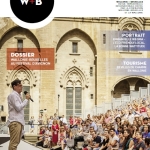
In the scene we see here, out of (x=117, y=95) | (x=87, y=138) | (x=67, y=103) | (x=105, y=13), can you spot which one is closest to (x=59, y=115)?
(x=67, y=103)

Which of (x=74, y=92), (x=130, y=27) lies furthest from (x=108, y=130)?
(x=74, y=92)

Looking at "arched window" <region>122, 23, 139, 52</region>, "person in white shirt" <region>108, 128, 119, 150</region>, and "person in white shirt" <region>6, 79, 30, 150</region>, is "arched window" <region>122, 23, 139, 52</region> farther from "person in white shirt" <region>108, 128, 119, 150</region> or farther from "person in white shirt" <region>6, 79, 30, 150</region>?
"person in white shirt" <region>6, 79, 30, 150</region>

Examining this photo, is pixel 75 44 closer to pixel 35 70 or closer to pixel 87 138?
pixel 35 70

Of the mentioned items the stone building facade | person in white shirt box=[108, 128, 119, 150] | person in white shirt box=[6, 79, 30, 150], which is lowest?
person in white shirt box=[108, 128, 119, 150]

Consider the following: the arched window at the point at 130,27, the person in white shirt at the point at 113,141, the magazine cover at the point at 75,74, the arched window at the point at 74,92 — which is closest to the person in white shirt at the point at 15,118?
the magazine cover at the point at 75,74

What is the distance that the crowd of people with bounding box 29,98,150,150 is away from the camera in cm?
642

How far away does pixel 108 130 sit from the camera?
682cm

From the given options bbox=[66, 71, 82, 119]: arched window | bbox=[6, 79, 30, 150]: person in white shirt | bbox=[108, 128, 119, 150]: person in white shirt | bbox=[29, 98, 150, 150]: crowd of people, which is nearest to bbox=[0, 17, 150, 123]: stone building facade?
bbox=[66, 71, 82, 119]: arched window

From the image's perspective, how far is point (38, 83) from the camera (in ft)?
32.3

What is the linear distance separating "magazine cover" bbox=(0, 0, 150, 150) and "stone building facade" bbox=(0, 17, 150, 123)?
2 cm

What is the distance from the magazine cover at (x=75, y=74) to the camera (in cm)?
662

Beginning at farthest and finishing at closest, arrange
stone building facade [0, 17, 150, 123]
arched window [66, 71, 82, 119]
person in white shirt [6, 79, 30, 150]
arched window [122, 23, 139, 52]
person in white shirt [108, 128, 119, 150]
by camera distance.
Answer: arched window [66, 71, 82, 119] < stone building facade [0, 17, 150, 123] < arched window [122, 23, 139, 52] < person in white shirt [108, 128, 119, 150] < person in white shirt [6, 79, 30, 150]

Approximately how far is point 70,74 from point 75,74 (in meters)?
0.14

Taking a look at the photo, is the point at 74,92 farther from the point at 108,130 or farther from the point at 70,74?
the point at 108,130
